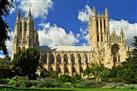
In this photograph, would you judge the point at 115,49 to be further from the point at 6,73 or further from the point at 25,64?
the point at 6,73

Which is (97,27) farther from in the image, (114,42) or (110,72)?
(110,72)

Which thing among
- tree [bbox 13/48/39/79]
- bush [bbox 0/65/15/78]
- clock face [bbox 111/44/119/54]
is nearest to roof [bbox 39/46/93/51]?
clock face [bbox 111/44/119/54]

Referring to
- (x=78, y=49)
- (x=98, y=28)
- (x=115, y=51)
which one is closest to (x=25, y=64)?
(x=115, y=51)

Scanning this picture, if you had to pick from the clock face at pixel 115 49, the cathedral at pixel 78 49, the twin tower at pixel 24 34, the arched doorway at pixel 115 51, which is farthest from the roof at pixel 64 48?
the arched doorway at pixel 115 51

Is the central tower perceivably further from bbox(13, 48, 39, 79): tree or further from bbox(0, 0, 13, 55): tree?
bbox(0, 0, 13, 55): tree

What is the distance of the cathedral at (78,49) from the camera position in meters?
108

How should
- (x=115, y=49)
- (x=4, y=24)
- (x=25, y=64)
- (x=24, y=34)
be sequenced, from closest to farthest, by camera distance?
(x=4, y=24), (x=25, y=64), (x=115, y=49), (x=24, y=34)

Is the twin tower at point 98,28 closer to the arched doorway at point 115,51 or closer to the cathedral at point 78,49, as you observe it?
the cathedral at point 78,49

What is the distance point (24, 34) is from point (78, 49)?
21.5 metres

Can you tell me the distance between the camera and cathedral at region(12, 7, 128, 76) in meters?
108

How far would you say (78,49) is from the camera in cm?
12650

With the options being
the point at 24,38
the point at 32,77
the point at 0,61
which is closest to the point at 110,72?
the point at 32,77

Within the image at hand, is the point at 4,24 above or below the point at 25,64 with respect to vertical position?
above

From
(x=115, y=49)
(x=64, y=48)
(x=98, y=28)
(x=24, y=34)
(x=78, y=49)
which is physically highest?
(x=98, y=28)
